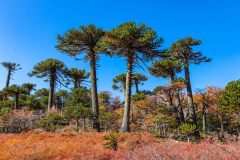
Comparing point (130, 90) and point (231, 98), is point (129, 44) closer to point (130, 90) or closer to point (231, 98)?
point (130, 90)

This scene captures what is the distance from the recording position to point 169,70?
26484 millimetres

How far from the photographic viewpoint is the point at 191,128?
2184 centimetres

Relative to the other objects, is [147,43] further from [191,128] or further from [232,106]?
[232,106]

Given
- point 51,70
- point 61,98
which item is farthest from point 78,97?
point 61,98

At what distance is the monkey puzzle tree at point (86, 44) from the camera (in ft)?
73.4

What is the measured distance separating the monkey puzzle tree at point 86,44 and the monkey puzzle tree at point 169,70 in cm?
582

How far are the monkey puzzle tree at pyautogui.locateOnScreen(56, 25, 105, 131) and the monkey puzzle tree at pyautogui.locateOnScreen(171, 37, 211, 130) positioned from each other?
8.51 metres

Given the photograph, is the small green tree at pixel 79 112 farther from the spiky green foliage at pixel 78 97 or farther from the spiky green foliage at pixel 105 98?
the spiky green foliage at pixel 105 98

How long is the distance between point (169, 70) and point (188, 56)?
2.65 m

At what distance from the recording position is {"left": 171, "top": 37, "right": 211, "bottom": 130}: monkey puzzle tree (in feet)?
87.2

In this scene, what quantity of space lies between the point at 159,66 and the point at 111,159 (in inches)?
722

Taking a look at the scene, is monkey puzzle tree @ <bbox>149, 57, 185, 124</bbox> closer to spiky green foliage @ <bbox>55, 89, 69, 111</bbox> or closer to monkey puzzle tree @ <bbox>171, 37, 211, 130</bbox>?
monkey puzzle tree @ <bbox>171, 37, 211, 130</bbox>

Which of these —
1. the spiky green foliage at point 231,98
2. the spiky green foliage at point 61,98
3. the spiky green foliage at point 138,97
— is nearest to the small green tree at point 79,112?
the spiky green foliage at point 231,98

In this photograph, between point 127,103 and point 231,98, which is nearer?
point 127,103
